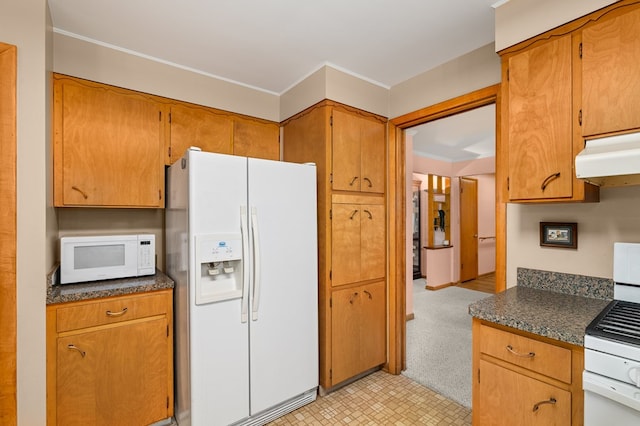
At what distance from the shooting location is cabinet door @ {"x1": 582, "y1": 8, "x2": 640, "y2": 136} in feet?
4.38

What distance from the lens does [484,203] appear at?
7098 millimetres

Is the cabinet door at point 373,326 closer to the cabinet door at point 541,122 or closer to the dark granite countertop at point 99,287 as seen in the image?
the cabinet door at point 541,122

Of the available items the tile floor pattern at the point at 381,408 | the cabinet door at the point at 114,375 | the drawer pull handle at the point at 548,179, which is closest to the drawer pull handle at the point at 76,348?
the cabinet door at the point at 114,375

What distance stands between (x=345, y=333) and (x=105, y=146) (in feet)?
7.42

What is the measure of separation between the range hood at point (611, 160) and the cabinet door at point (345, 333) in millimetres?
1727

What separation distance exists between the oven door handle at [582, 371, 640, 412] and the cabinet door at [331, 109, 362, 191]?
5.82 ft

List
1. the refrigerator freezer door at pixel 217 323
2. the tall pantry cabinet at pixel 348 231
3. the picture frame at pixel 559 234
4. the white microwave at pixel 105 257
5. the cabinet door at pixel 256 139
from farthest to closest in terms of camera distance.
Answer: the cabinet door at pixel 256 139, the tall pantry cabinet at pixel 348 231, the white microwave at pixel 105 257, the refrigerator freezer door at pixel 217 323, the picture frame at pixel 559 234

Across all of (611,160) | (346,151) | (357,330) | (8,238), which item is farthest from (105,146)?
(611,160)

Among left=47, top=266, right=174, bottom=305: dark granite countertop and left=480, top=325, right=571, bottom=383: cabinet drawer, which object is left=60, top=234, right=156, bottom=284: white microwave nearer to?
left=47, top=266, right=174, bottom=305: dark granite countertop

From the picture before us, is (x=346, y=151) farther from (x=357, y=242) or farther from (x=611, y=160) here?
(x=611, y=160)

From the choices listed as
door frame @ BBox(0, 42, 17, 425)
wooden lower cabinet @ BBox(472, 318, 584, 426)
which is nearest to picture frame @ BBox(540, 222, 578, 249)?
wooden lower cabinet @ BBox(472, 318, 584, 426)

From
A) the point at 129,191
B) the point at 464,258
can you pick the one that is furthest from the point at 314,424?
the point at 464,258

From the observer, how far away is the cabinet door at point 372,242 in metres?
2.64

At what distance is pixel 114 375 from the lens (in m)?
1.88
